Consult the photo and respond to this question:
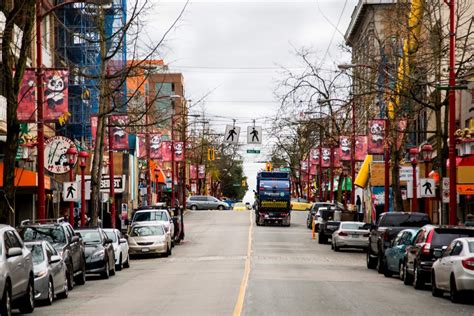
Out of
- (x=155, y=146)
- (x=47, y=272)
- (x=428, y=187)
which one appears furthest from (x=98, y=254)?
(x=155, y=146)

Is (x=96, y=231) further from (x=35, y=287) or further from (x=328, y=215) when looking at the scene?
(x=328, y=215)

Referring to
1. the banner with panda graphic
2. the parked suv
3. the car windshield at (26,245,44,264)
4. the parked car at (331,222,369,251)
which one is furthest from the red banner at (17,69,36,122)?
the parked suv

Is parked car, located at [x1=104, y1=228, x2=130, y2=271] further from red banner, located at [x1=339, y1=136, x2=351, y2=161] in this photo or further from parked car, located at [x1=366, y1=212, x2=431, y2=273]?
red banner, located at [x1=339, y1=136, x2=351, y2=161]

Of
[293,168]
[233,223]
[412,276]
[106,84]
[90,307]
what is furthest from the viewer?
[293,168]

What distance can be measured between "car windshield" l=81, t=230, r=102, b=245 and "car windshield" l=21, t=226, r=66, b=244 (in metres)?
4.69

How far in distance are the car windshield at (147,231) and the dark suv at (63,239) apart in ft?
54.6

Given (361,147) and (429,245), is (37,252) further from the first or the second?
(361,147)

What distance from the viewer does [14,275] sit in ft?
58.2

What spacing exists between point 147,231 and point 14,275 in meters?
27.3

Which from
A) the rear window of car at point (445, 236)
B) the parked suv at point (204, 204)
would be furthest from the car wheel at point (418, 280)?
the parked suv at point (204, 204)

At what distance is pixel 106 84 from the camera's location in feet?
142

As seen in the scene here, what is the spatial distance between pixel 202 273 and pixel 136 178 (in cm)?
5292

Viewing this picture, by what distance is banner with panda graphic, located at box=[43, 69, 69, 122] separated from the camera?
29.1m

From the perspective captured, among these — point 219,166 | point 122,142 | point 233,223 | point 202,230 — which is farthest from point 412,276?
point 219,166
